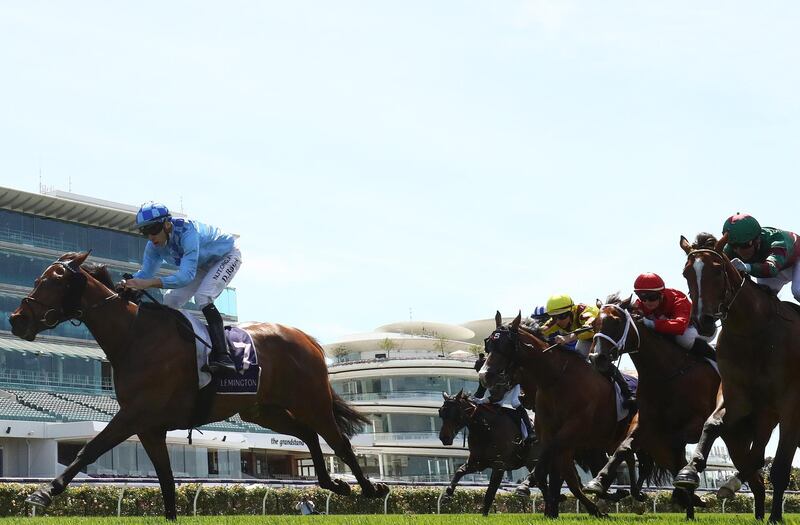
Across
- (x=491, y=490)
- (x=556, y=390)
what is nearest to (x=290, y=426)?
(x=556, y=390)

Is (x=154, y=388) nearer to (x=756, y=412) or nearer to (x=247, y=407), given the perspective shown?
(x=247, y=407)

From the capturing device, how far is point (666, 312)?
9969mm

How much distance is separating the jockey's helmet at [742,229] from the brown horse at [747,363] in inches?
17.3

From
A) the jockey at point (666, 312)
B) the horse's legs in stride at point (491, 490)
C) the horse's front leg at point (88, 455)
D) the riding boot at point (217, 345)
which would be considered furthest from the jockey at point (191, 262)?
the horse's legs in stride at point (491, 490)

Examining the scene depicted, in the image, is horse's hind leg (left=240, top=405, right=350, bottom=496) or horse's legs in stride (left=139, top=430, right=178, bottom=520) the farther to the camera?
horse's hind leg (left=240, top=405, right=350, bottom=496)

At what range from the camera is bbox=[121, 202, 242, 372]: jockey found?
8.60 meters

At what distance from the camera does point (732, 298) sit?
23.9 feet

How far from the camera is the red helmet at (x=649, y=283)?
9.87 m

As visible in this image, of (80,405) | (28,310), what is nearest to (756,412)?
(28,310)

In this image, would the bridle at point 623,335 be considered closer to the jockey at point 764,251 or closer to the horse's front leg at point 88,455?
the jockey at point 764,251

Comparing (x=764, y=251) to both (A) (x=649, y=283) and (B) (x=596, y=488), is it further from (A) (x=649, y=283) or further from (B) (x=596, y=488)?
(B) (x=596, y=488)

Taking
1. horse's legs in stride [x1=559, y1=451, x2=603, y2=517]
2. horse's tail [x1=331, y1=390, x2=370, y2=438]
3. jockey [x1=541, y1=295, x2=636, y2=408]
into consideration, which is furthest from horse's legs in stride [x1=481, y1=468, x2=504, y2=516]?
horse's tail [x1=331, y1=390, x2=370, y2=438]

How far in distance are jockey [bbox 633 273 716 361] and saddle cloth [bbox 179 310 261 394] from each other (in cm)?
363

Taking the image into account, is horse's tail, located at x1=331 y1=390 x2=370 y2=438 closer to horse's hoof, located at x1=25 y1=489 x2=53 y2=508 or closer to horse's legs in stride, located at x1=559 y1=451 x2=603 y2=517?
horse's legs in stride, located at x1=559 y1=451 x2=603 y2=517
